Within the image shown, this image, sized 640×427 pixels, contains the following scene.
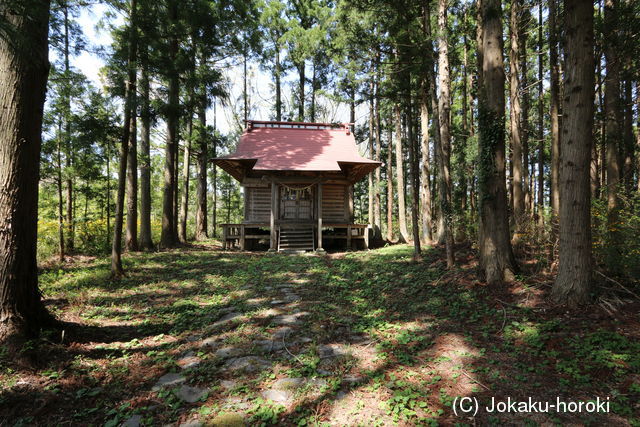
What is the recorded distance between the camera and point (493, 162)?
5.38m

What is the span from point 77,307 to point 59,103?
293 inches

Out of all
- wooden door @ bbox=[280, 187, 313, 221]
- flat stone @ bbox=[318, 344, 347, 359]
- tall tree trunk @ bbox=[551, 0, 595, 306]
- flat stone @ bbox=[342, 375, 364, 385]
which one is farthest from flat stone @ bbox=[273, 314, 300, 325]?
wooden door @ bbox=[280, 187, 313, 221]

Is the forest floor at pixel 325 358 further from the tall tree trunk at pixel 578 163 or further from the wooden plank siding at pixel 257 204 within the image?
the wooden plank siding at pixel 257 204

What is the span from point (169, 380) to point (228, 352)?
2.39ft

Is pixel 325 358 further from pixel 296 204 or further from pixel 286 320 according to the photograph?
pixel 296 204

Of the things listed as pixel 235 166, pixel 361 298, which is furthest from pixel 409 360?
pixel 235 166

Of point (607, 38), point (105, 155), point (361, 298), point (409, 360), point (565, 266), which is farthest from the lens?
point (105, 155)

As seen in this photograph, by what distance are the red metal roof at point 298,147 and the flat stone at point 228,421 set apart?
10.4m

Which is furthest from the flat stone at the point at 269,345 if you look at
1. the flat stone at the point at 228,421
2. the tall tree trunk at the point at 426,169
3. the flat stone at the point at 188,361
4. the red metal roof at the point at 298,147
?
the tall tree trunk at the point at 426,169

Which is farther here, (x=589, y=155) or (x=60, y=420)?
(x=589, y=155)

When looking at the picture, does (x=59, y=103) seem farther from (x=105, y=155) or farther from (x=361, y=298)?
(x=361, y=298)

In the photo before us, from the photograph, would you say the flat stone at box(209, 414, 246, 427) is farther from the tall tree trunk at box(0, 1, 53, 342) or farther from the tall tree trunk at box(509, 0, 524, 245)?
the tall tree trunk at box(509, 0, 524, 245)

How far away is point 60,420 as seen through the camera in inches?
96.6

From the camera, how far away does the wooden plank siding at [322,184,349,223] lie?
15.2 m
